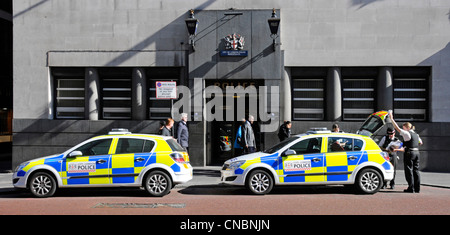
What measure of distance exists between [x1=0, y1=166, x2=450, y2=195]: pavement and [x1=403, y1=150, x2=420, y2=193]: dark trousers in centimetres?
118

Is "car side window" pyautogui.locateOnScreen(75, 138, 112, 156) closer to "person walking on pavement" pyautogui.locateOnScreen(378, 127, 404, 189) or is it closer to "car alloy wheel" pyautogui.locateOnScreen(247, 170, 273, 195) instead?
"car alloy wheel" pyautogui.locateOnScreen(247, 170, 273, 195)

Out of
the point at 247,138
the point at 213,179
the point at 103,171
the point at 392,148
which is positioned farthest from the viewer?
the point at 247,138

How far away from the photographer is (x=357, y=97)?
50.3 feet

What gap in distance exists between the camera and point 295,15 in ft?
49.5

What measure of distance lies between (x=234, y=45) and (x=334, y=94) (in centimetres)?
434

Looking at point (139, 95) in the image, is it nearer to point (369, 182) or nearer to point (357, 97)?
point (357, 97)

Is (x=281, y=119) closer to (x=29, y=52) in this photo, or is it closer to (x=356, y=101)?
(x=356, y=101)

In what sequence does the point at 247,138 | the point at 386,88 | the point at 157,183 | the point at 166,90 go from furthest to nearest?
the point at 386,88 → the point at 166,90 → the point at 247,138 → the point at 157,183

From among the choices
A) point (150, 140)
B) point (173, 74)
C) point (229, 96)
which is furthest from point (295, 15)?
point (150, 140)

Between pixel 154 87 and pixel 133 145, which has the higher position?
pixel 154 87

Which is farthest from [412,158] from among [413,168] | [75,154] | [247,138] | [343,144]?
[75,154]

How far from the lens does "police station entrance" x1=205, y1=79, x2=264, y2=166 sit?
15.4 metres

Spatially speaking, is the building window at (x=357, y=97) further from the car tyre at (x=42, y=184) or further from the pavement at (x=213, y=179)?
the car tyre at (x=42, y=184)
